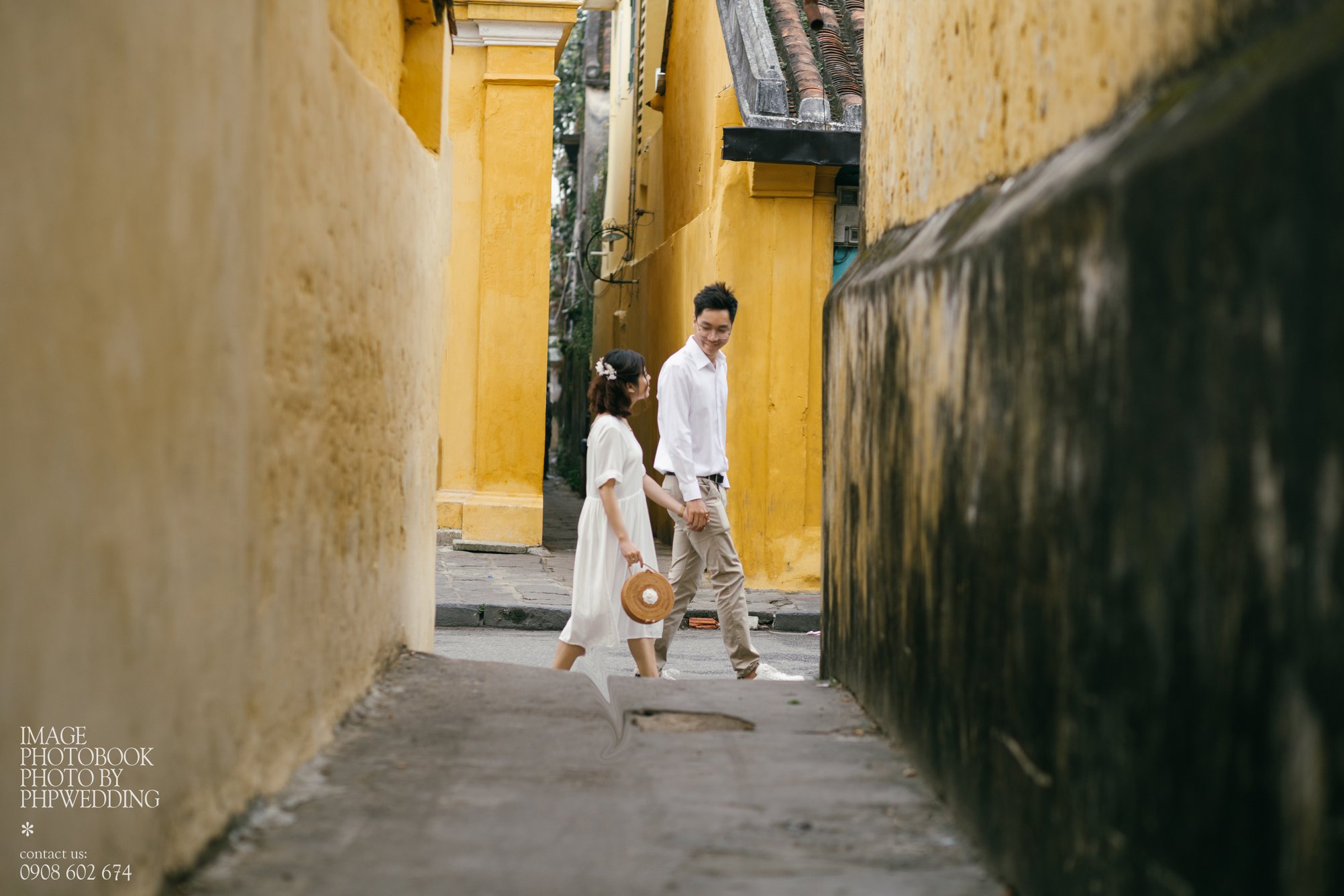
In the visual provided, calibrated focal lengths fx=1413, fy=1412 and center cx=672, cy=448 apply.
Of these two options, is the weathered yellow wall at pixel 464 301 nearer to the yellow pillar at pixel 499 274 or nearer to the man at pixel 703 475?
the yellow pillar at pixel 499 274

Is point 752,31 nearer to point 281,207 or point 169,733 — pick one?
point 281,207

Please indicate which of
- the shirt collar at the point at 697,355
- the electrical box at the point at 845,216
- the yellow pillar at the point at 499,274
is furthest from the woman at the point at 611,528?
the yellow pillar at the point at 499,274

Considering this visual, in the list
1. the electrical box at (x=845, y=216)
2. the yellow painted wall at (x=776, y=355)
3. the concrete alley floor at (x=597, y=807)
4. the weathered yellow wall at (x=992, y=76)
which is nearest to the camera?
the weathered yellow wall at (x=992, y=76)

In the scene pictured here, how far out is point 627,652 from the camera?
8.68 metres

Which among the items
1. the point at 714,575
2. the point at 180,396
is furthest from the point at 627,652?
the point at 180,396

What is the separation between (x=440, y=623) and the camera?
962 cm

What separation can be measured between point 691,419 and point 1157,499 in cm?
479

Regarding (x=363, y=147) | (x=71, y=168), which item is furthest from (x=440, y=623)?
(x=71, y=168)

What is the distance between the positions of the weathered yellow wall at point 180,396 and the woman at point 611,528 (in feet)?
5.10


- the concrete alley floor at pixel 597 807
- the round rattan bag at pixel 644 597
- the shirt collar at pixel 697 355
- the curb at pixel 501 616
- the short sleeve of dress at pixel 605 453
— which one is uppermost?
the shirt collar at pixel 697 355

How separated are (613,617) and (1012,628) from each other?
11.4 feet

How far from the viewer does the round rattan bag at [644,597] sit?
20.6 ft

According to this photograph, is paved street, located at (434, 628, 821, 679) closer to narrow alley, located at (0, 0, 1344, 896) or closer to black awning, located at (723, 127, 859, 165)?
narrow alley, located at (0, 0, 1344, 896)

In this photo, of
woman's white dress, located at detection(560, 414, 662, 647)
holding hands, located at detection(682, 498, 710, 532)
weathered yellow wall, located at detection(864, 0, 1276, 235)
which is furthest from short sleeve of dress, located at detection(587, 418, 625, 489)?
weathered yellow wall, located at detection(864, 0, 1276, 235)
